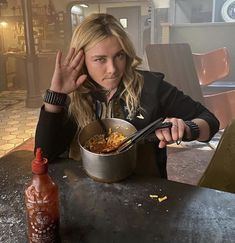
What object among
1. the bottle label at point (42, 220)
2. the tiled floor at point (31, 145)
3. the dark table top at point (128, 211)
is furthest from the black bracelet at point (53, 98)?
the tiled floor at point (31, 145)

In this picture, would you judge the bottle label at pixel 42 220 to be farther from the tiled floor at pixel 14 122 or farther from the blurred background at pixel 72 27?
the blurred background at pixel 72 27

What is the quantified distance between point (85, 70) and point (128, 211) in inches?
24.6

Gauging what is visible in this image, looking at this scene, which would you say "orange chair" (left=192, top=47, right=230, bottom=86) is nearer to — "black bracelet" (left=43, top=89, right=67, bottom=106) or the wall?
the wall

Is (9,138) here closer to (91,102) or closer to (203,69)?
(203,69)

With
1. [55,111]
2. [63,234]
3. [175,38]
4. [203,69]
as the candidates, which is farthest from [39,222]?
[175,38]

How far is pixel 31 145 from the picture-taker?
3.40 metres

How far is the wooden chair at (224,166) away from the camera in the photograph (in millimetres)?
1213

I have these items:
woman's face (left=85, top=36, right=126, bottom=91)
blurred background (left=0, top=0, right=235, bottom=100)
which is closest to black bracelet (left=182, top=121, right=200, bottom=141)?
woman's face (left=85, top=36, right=126, bottom=91)

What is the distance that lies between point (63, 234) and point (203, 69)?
3.06 m

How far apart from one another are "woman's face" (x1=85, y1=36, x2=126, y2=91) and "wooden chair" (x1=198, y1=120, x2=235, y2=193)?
0.47 meters

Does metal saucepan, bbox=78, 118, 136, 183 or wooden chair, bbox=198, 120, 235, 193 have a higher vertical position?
metal saucepan, bbox=78, 118, 136, 183

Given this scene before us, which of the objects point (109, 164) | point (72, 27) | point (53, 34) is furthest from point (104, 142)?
point (72, 27)

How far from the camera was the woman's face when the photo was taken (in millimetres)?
1151

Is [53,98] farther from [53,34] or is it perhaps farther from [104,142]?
[53,34]
